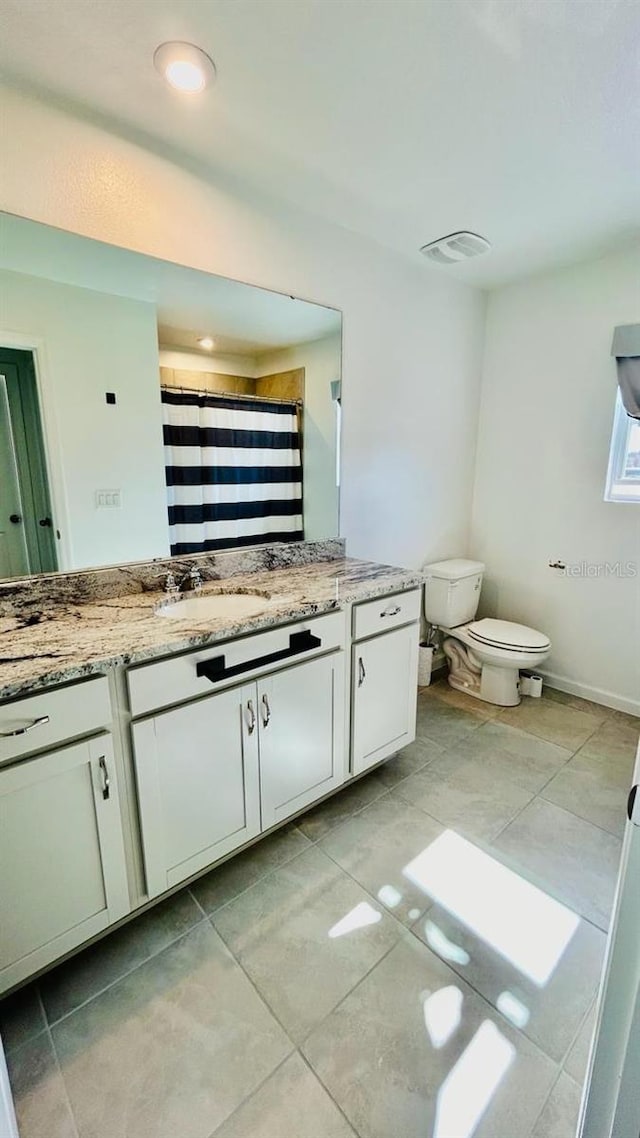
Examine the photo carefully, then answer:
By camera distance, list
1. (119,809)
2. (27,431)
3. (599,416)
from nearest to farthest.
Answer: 1. (119,809)
2. (27,431)
3. (599,416)

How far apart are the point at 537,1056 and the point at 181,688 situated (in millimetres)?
1215

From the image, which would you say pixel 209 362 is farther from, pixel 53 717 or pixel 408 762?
pixel 408 762

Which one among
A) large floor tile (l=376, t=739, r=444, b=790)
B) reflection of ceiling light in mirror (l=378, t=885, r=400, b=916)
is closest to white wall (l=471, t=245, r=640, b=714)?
large floor tile (l=376, t=739, r=444, b=790)

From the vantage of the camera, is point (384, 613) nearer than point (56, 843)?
No

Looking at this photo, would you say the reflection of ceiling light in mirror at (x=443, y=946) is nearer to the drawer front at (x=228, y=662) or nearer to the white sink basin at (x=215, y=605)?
the drawer front at (x=228, y=662)

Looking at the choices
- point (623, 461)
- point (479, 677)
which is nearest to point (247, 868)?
point (479, 677)

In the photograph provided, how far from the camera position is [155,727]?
4.12 ft

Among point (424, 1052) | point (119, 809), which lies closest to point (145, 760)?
point (119, 809)

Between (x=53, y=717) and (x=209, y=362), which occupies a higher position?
(x=209, y=362)

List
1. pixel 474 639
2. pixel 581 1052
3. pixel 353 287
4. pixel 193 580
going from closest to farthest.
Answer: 1. pixel 581 1052
2. pixel 193 580
3. pixel 353 287
4. pixel 474 639

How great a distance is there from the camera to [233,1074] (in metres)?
1.06

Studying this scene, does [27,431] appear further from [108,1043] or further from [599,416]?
[599,416]

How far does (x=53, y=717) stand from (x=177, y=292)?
1.46 metres

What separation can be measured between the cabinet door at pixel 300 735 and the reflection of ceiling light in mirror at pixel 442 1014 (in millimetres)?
647
